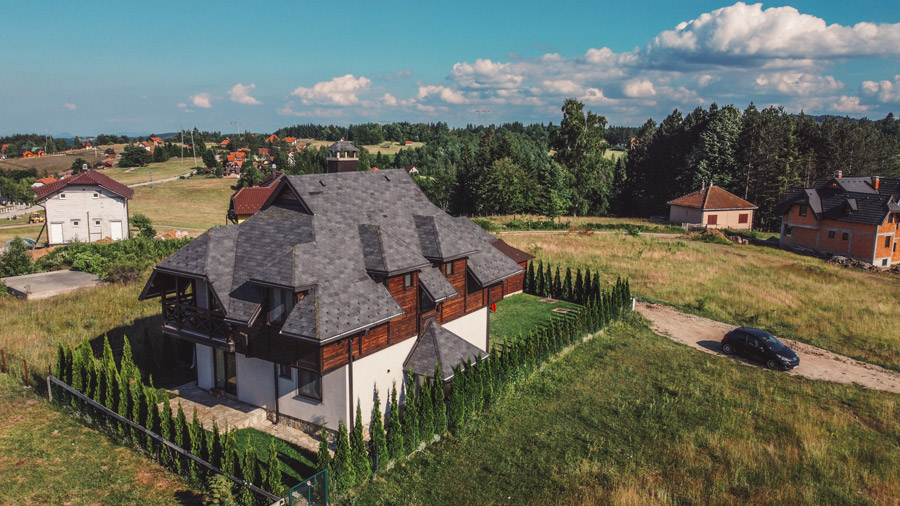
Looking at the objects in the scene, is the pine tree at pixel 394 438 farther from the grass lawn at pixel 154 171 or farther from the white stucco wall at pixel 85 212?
the grass lawn at pixel 154 171

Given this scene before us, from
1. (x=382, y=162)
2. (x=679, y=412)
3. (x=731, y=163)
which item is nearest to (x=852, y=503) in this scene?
Answer: (x=679, y=412)

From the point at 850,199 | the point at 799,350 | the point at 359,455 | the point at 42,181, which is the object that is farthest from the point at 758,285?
the point at 42,181

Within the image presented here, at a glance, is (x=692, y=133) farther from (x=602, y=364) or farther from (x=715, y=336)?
(x=602, y=364)

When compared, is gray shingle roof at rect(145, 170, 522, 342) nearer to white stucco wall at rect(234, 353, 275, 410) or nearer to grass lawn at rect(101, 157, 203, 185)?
white stucco wall at rect(234, 353, 275, 410)

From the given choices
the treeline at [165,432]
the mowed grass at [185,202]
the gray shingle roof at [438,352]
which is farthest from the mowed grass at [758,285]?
the mowed grass at [185,202]

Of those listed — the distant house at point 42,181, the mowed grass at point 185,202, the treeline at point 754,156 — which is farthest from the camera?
the distant house at point 42,181

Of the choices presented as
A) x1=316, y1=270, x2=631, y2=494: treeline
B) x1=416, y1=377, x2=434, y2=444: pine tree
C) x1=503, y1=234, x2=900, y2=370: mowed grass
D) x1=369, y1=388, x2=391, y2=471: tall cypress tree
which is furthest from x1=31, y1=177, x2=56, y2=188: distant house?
x1=369, y1=388, x2=391, y2=471: tall cypress tree
